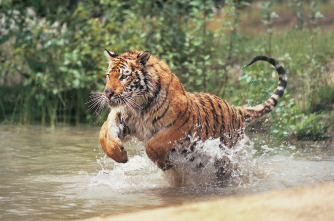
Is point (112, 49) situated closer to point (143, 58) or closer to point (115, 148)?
point (143, 58)

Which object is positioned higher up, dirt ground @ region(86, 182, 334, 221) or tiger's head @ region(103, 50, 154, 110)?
tiger's head @ region(103, 50, 154, 110)

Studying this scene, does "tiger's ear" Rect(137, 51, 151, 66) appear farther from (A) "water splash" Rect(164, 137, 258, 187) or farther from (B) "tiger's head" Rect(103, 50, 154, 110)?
(A) "water splash" Rect(164, 137, 258, 187)

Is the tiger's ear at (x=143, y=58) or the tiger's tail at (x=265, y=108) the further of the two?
the tiger's tail at (x=265, y=108)

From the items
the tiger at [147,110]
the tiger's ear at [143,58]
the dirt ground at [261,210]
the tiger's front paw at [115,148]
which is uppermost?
the tiger's ear at [143,58]

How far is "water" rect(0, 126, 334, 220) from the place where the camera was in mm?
4070

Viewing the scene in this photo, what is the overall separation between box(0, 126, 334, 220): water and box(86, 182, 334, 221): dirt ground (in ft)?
1.84

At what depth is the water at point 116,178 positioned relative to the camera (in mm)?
4070

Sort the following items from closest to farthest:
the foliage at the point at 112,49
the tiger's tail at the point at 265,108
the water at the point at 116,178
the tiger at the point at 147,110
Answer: the water at the point at 116,178 → the tiger at the point at 147,110 → the tiger's tail at the point at 265,108 → the foliage at the point at 112,49

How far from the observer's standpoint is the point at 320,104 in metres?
7.36

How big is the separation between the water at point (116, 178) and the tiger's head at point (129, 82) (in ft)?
1.87

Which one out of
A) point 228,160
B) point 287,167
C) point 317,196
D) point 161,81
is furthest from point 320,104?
point 317,196

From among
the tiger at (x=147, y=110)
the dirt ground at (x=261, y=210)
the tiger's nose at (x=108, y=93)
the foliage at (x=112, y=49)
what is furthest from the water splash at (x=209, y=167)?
the foliage at (x=112, y=49)

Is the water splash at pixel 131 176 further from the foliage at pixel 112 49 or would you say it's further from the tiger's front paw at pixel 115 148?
the foliage at pixel 112 49

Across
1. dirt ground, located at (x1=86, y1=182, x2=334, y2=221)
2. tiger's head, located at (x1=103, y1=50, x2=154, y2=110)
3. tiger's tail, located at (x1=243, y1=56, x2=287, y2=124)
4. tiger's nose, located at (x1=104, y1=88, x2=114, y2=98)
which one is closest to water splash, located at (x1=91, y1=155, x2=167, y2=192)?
tiger's head, located at (x1=103, y1=50, x2=154, y2=110)
